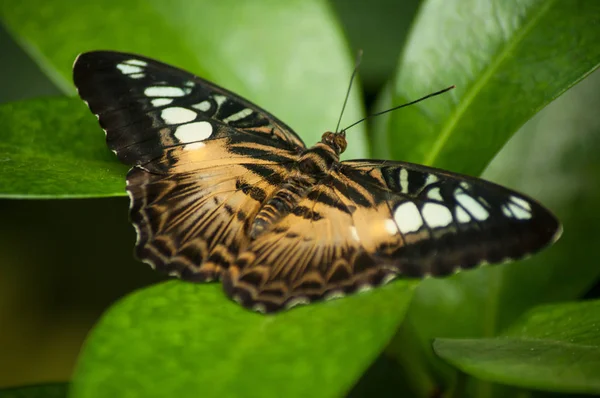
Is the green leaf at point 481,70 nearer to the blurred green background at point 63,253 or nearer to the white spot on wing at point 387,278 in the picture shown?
the white spot on wing at point 387,278

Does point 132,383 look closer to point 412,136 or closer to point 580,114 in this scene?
point 412,136

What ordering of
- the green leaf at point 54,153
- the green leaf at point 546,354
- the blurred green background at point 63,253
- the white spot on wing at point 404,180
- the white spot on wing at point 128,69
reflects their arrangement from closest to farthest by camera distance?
1. the green leaf at point 546,354
2. the green leaf at point 54,153
3. the white spot on wing at point 404,180
4. the white spot on wing at point 128,69
5. the blurred green background at point 63,253

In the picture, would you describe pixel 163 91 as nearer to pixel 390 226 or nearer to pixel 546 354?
pixel 390 226

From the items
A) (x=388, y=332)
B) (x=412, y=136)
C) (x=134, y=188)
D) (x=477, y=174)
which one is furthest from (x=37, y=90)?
(x=388, y=332)

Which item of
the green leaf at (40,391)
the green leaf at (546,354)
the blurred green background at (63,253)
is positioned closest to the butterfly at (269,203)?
the green leaf at (546,354)

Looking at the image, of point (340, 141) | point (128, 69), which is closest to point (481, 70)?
point (340, 141)

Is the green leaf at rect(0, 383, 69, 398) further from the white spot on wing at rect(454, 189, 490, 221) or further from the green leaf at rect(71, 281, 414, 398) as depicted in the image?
the white spot on wing at rect(454, 189, 490, 221)
